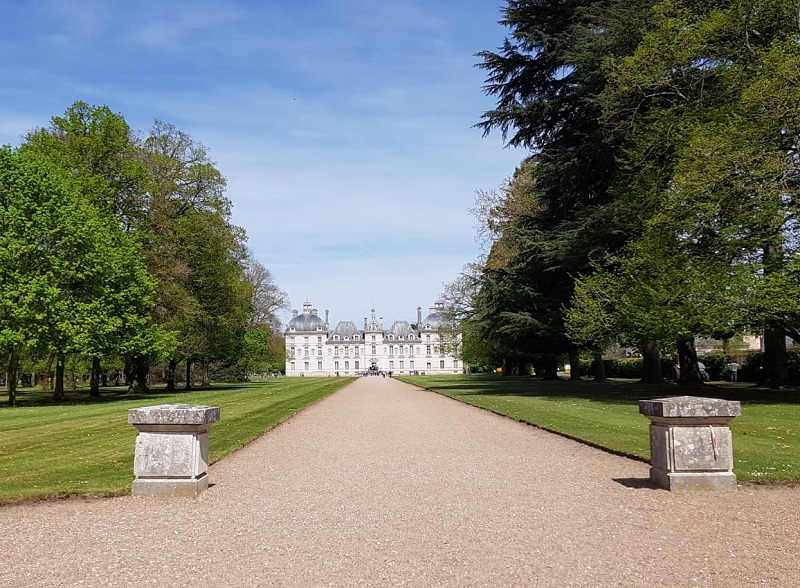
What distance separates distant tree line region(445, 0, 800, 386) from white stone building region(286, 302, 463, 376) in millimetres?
100634

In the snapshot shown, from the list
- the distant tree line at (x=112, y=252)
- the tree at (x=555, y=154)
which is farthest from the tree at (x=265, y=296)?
the tree at (x=555, y=154)

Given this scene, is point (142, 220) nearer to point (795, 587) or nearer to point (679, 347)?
point (679, 347)

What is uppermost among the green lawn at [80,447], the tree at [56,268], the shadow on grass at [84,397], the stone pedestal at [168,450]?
the tree at [56,268]

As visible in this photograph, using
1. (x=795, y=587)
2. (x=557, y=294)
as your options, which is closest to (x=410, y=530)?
(x=795, y=587)

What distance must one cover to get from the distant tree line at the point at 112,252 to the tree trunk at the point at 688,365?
22.4 metres

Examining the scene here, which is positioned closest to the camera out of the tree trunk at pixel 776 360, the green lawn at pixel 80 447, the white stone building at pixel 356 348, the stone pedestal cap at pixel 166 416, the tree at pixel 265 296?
the stone pedestal cap at pixel 166 416

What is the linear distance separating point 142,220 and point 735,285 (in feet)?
89.5

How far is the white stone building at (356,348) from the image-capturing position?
129 metres

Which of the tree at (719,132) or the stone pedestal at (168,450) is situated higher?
the tree at (719,132)

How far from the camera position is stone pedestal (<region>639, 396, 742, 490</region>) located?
7.26 m

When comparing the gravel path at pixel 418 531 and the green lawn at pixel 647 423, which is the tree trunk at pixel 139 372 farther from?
the gravel path at pixel 418 531

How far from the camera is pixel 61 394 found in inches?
1246

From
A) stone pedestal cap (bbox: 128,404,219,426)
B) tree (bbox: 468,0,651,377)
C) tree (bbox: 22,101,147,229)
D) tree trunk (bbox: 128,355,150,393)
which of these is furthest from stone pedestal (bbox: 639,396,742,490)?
tree trunk (bbox: 128,355,150,393)

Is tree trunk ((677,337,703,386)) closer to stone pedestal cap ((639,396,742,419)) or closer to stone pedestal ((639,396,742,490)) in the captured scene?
stone pedestal ((639,396,742,490))
